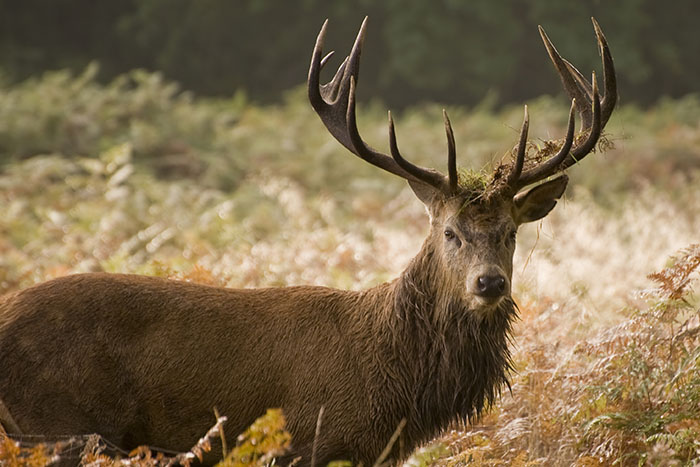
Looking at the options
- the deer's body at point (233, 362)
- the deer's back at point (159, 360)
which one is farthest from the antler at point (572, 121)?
the deer's back at point (159, 360)

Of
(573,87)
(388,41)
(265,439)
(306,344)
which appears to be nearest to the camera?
(265,439)

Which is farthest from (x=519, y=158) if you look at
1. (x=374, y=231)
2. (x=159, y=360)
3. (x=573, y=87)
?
(x=374, y=231)

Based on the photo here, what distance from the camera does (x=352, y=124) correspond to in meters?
4.77

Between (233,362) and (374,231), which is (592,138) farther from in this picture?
(374,231)

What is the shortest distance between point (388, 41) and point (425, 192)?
2412 cm

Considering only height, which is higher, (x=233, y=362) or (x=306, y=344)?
(x=306, y=344)

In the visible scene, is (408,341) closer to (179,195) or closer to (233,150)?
→ (179,195)

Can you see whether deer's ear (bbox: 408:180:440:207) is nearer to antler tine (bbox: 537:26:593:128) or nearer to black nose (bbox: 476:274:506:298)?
black nose (bbox: 476:274:506:298)

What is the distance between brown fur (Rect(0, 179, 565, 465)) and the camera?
4355mm

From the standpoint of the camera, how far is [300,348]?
15.5 feet

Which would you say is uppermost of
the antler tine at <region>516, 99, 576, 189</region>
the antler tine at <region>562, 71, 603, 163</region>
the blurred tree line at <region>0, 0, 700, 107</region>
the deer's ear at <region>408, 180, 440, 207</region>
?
the blurred tree line at <region>0, 0, 700, 107</region>

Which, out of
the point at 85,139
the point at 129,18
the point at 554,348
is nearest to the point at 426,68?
the point at 129,18

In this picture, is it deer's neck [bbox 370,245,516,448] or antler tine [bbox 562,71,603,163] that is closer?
deer's neck [bbox 370,245,516,448]

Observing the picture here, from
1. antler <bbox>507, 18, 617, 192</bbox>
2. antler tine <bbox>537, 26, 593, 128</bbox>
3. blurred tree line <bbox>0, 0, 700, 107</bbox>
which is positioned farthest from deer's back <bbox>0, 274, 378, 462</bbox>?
blurred tree line <bbox>0, 0, 700, 107</bbox>
